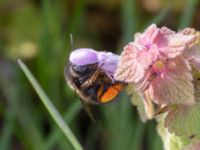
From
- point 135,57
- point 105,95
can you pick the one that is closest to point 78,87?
point 105,95

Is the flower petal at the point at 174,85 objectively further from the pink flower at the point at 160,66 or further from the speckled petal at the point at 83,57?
the speckled petal at the point at 83,57

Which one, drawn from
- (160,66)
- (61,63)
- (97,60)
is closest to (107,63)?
(97,60)

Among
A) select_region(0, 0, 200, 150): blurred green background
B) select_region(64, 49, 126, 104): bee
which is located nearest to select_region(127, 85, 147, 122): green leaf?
select_region(64, 49, 126, 104): bee

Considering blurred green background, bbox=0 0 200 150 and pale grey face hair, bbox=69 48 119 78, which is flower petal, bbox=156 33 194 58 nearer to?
pale grey face hair, bbox=69 48 119 78

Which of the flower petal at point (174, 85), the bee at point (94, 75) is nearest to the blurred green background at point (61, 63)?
the bee at point (94, 75)

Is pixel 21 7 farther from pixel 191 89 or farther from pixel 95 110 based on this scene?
pixel 191 89

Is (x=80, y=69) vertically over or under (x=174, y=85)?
over

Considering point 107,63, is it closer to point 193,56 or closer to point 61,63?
point 193,56
